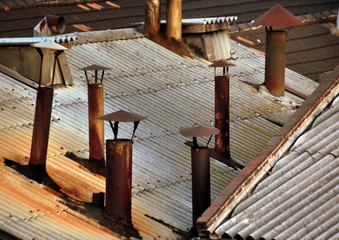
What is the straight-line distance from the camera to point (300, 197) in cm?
1847

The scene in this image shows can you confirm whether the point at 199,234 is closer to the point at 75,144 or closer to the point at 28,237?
the point at 28,237

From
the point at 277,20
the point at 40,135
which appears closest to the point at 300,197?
the point at 40,135

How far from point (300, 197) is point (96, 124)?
482cm

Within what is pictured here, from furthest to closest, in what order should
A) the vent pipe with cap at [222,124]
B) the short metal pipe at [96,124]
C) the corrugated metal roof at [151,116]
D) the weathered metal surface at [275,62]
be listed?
the weathered metal surface at [275,62] < the vent pipe with cap at [222,124] < the short metal pipe at [96,124] < the corrugated metal roof at [151,116]

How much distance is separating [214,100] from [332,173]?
26.2ft

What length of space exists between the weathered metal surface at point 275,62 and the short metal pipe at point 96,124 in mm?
7560

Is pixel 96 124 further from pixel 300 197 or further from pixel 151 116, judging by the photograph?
pixel 300 197

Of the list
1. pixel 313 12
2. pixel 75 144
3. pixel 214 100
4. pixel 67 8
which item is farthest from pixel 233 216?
pixel 313 12

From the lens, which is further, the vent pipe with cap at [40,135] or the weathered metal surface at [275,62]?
the weathered metal surface at [275,62]

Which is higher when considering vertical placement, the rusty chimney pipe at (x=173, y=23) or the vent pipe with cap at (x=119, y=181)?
the rusty chimney pipe at (x=173, y=23)

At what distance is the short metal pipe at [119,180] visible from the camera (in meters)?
19.3

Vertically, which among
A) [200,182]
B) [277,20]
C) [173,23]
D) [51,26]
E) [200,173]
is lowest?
[200,182]

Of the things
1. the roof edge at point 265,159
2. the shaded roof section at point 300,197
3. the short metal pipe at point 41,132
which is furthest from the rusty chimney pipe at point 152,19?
the shaded roof section at point 300,197

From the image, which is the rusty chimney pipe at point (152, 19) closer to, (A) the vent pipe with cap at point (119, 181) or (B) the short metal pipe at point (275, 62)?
(B) the short metal pipe at point (275, 62)
